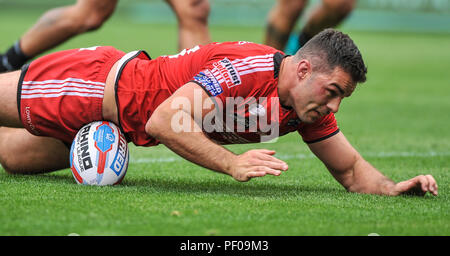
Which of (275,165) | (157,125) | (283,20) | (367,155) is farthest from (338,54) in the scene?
(283,20)

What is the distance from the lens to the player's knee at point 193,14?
307 inches

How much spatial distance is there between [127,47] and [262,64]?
45.3 feet

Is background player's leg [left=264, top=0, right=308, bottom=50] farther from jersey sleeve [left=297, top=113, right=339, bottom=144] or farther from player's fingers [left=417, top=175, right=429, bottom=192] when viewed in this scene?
player's fingers [left=417, top=175, right=429, bottom=192]

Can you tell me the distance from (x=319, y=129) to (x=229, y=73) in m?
0.94

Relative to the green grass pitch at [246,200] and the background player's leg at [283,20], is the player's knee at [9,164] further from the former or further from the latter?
the background player's leg at [283,20]

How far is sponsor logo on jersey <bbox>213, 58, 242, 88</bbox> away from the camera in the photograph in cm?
495

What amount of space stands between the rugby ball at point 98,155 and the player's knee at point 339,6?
4.69 m

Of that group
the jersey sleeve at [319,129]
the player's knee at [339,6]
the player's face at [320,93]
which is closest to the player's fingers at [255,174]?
the player's face at [320,93]

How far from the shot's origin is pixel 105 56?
18.4ft

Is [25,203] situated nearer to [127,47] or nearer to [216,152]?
[216,152]

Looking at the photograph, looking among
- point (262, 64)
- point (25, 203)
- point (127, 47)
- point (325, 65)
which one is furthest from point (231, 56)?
point (127, 47)

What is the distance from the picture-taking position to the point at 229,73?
16.3ft

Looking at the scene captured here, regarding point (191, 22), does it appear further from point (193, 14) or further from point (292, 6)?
point (292, 6)

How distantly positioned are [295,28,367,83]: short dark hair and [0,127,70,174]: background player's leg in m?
2.10
